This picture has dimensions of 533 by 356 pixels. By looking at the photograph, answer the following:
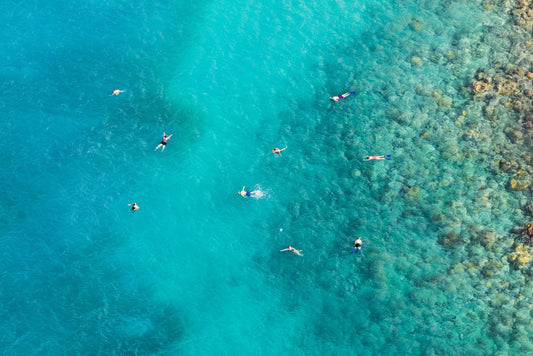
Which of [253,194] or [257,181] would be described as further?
[257,181]

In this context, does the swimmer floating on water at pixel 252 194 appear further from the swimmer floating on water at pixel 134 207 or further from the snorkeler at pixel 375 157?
the snorkeler at pixel 375 157

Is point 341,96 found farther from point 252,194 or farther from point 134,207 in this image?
point 134,207

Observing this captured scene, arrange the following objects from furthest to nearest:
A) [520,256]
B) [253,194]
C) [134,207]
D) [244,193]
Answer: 1. [253,194]
2. [244,193]
3. [134,207]
4. [520,256]

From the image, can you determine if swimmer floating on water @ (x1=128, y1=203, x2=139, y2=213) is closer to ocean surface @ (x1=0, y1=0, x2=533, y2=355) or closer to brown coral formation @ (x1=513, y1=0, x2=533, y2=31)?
ocean surface @ (x1=0, y1=0, x2=533, y2=355)

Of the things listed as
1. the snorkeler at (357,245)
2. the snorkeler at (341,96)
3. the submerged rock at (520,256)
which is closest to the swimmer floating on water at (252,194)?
the snorkeler at (357,245)

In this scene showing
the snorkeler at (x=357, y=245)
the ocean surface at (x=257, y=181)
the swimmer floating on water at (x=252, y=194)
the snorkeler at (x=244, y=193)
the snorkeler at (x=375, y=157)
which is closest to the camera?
the ocean surface at (x=257, y=181)

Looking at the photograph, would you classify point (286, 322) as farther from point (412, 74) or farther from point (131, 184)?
point (412, 74)

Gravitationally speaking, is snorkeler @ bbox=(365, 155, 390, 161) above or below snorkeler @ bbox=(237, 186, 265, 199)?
above

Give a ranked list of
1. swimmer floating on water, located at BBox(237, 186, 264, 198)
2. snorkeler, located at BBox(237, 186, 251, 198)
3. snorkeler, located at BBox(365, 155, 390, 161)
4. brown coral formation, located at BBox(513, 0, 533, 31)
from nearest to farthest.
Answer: snorkeler, located at BBox(237, 186, 251, 198)
swimmer floating on water, located at BBox(237, 186, 264, 198)
snorkeler, located at BBox(365, 155, 390, 161)
brown coral formation, located at BBox(513, 0, 533, 31)

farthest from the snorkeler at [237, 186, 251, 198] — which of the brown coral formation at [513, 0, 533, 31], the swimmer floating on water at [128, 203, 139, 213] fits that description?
the brown coral formation at [513, 0, 533, 31]

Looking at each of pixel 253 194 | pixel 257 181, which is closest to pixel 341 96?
pixel 257 181
